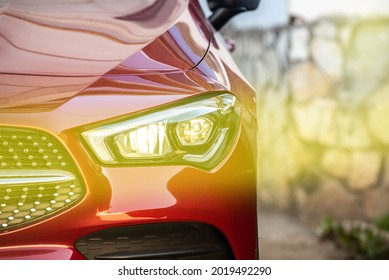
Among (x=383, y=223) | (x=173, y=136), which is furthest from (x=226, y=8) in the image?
(x=383, y=223)

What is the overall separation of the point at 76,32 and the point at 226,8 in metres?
0.75

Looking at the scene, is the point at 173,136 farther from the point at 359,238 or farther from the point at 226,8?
the point at 359,238

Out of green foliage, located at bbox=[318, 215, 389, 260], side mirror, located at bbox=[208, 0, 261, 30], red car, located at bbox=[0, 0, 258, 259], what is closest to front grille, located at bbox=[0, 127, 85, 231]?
red car, located at bbox=[0, 0, 258, 259]

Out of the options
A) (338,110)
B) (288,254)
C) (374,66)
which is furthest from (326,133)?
(288,254)

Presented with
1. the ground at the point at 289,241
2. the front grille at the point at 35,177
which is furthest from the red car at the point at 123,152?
the ground at the point at 289,241

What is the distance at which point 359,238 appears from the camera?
139 inches

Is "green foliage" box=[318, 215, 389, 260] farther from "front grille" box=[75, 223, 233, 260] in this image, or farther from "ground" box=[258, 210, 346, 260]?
"front grille" box=[75, 223, 233, 260]

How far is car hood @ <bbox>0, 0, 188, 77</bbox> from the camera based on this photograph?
204 centimetres

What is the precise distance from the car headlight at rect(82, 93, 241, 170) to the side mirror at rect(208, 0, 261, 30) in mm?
797

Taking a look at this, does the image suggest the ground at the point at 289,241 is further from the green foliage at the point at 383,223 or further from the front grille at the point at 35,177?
the front grille at the point at 35,177

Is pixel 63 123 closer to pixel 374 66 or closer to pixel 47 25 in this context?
pixel 47 25

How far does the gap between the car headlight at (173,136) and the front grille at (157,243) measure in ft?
0.55

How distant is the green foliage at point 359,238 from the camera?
11.2 feet
